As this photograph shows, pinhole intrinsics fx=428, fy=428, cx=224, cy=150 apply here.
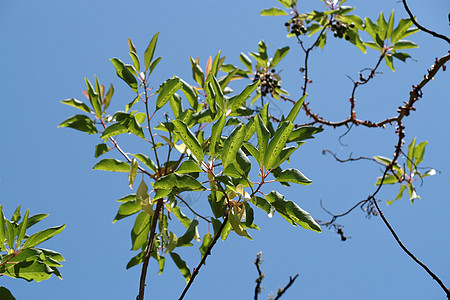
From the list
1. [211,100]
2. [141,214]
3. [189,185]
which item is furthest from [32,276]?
[211,100]

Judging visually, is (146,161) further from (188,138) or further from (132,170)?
(188,138)

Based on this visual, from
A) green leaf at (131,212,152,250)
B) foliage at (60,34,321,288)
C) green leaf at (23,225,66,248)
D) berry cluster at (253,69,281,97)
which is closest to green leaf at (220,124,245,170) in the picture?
foliage at (60,34,321,288)

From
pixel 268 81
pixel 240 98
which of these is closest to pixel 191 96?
pixel 240 98

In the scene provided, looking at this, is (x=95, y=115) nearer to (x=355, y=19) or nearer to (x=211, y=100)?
(x=211, y=100)

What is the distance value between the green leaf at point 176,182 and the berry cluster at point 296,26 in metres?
1.77

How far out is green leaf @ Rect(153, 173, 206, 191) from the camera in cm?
106

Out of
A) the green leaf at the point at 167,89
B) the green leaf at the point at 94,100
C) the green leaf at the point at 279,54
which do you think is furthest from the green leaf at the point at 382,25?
the green leaf at the point at 94,100

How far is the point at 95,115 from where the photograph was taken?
5.61ft

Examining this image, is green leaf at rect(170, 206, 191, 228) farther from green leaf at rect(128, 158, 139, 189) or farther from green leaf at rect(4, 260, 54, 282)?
green leaf at rect(4, 260, 54, 282)

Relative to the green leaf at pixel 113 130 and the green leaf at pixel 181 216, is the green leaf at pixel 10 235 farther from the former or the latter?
the green leaf at pixel 181 216

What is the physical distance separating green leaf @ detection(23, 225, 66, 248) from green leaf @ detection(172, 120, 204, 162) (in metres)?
0.58

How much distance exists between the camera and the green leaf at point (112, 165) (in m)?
1.41

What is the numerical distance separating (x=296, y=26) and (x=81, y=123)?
1561mm

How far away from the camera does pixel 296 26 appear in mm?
2623
